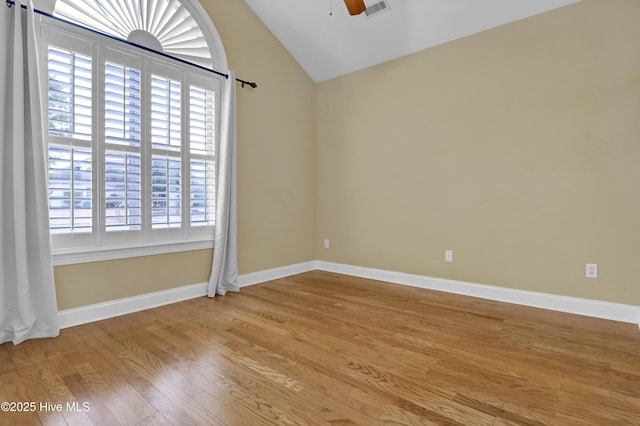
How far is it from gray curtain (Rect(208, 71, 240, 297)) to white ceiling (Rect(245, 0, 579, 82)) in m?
1.15

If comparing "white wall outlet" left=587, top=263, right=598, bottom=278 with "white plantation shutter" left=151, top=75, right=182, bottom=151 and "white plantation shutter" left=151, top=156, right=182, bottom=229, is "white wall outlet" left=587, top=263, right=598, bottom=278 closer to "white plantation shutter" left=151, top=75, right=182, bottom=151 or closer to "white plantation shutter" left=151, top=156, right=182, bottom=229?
"white plantation shutter" left=151, top=156, right=182, bottom=229

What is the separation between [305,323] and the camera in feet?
8.99

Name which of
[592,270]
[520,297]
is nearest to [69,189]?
[520,297]

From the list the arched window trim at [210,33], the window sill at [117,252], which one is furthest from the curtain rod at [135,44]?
the window sill at [117,252]

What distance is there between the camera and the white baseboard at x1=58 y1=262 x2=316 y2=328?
8.63 feet

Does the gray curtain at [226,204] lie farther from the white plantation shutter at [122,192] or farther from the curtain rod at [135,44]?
the white plantation shutter at [122,192]

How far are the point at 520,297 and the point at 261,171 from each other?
3.14 meters

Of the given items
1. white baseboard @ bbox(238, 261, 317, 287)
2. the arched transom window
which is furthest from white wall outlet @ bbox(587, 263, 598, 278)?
the arched transom window

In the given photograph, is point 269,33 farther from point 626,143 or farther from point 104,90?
point 626,143

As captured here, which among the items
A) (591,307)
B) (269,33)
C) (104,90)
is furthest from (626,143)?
(104,90)

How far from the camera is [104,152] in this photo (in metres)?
2.77

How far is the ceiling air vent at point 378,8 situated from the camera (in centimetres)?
349

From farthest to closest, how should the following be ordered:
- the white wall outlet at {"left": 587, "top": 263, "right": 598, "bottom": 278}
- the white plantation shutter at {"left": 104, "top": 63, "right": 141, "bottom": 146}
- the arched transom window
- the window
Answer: the white wall outlet at {"left": 587, "top": 263, "right": 598, "bottom": 278} → the white plantation shutter at {"left": 104, "top": 63, "right": 141, "bottom": 146} → the arched transom window → the window

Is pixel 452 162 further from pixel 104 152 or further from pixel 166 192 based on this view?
pixel 104 152
